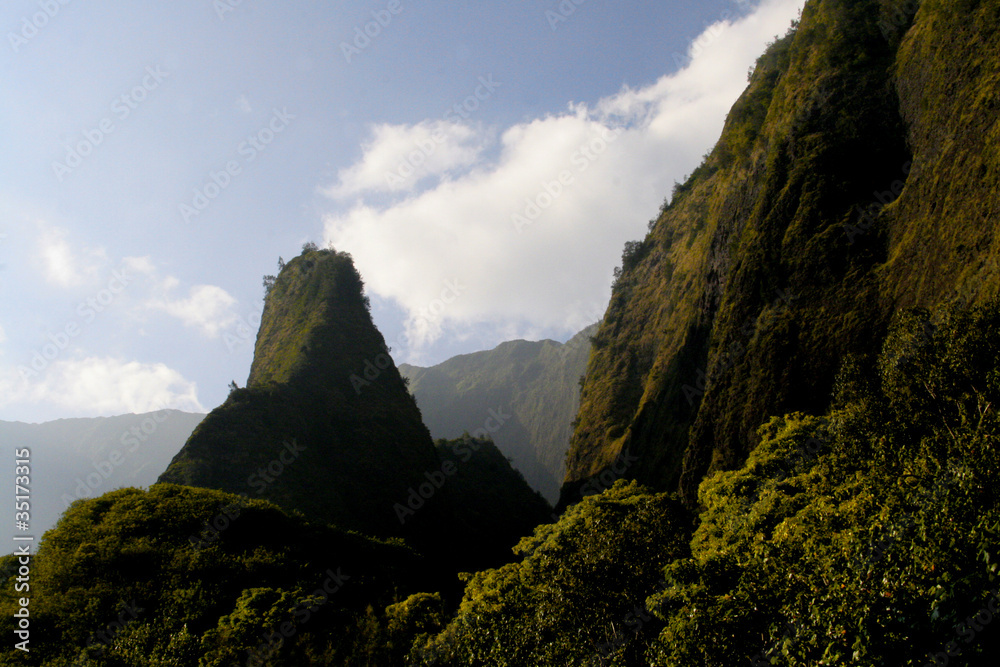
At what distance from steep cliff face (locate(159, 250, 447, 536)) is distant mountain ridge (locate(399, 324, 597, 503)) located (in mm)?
81436

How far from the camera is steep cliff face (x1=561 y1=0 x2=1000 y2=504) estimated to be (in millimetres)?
18047

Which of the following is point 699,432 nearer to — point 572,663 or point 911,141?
point 911,141

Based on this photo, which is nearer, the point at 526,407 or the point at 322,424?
the point at 322,424

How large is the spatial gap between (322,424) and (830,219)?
4255 centimetres

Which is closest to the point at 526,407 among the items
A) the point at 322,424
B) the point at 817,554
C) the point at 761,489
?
the point at 322,424

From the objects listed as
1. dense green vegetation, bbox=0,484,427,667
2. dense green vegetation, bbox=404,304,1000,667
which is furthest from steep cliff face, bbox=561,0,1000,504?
dense green vegetation, bbox=0,484,427,667

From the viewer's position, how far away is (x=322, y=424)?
47344 millimetres

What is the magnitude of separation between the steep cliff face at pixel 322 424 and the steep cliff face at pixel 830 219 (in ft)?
74.4

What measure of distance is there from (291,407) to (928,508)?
4629cm

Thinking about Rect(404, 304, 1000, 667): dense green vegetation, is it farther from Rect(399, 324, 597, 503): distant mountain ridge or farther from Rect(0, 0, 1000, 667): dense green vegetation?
Rect(399, 324, 597, 503): distant mountain ridge

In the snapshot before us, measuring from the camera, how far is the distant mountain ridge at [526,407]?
→ 484 ft

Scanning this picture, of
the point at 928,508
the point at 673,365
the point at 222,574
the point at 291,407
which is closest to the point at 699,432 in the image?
the point at 673,365

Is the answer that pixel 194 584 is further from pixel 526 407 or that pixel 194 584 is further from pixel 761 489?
pixel 526 407

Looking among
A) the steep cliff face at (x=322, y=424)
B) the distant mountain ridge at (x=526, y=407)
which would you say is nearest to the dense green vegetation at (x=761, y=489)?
the steep cliff face at (x=322, y=424)
